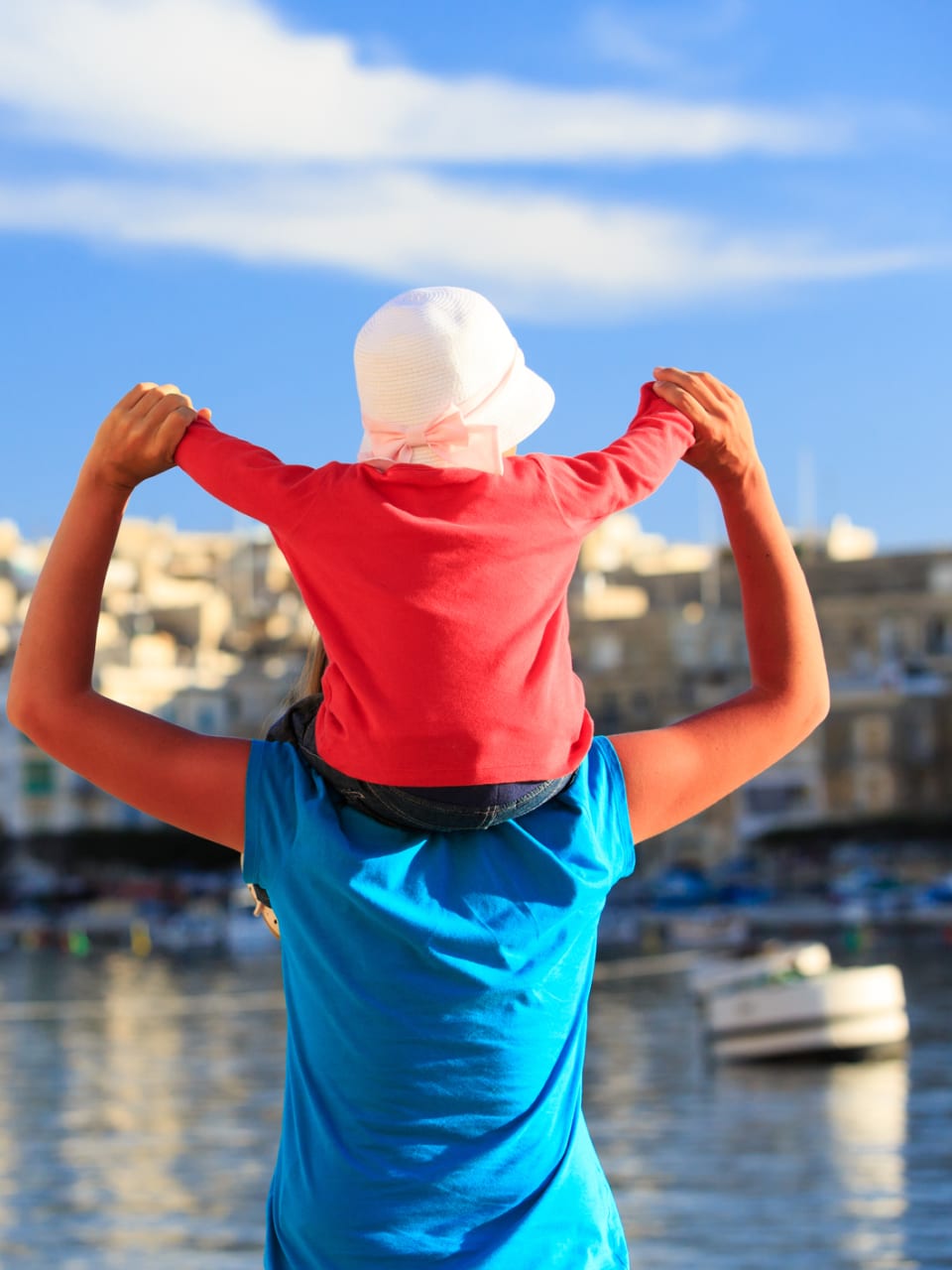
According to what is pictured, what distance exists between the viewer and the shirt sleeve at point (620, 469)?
1.76 meters

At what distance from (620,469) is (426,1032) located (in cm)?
47

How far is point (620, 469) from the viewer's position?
181 centimetres

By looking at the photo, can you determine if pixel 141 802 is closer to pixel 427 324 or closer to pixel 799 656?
pixel 427 324

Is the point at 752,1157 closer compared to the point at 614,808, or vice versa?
the point at 614,808

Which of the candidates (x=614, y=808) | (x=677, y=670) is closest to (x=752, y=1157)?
(x=614, y=808)

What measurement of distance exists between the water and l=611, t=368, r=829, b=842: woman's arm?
42.7 ft

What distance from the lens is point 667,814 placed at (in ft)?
6.29

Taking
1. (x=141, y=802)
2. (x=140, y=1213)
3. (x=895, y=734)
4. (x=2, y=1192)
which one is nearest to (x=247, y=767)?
(x=141, y=802)

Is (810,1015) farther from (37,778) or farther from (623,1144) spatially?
(37,778)

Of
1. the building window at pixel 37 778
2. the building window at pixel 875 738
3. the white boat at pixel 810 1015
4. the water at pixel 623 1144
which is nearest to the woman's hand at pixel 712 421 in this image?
the water at pixel 623 1144

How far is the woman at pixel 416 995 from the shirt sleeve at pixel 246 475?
1.3 inches

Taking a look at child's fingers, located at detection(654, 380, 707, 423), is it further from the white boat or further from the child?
the white boat

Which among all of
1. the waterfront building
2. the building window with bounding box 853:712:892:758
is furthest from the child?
the building window with bounding box 853:712:892:758

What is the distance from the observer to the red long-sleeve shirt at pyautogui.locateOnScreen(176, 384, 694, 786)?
171 cm
